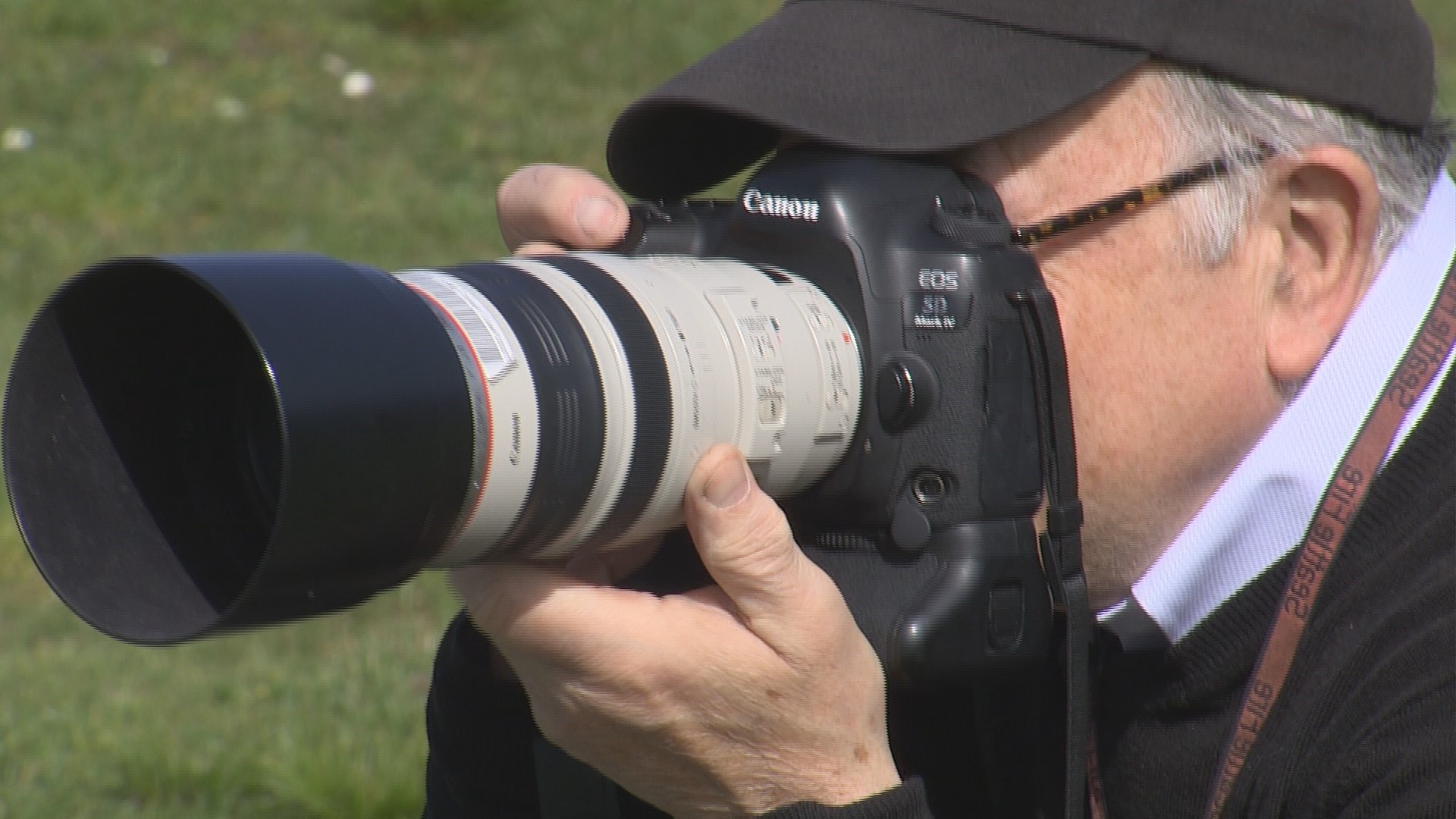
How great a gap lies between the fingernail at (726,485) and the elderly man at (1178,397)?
0.10 metres

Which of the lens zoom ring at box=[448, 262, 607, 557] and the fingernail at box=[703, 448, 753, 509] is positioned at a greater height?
the lens zoom ring at box=[448, 262, 607, 557]

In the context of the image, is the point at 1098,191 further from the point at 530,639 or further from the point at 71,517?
the point at 71,517

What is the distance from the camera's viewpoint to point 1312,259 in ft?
5.21

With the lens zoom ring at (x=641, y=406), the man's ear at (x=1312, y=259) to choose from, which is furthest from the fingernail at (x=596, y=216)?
the man's ear at (x=1312, y=259)

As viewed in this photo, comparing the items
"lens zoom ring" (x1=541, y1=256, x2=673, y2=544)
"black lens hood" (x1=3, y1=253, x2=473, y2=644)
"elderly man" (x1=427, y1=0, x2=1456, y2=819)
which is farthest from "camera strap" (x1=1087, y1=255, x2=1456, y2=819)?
"black lens hood" (x1=3, y1=253, x2=473, y2=644)

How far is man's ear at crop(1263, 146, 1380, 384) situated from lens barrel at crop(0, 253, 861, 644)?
500 millimetres

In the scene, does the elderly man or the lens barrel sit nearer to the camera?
the lens barrel

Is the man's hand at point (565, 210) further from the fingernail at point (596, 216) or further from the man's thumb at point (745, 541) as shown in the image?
the man's thumb at point (745, 541)

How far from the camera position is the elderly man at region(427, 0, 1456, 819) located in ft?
4.67

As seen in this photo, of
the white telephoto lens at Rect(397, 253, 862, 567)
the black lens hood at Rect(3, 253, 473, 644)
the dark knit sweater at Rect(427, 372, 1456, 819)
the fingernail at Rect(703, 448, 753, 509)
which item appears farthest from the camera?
the dark knit sweater at Rect(427, 372, 1456, 819)

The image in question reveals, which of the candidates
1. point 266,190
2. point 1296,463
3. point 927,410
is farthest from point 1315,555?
point 266,190

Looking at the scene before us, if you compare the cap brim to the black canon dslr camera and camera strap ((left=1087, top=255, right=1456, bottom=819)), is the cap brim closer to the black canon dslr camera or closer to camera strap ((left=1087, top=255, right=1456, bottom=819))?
the black canon dslr camera

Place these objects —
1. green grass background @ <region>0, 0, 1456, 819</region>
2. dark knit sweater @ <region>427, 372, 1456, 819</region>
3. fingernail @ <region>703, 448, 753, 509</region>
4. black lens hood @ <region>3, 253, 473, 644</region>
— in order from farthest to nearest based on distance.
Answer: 1. green grass background @ <region>0, 0, 1456, 819</region>
2. dark knit sweater @ <region>427, 372, 1456, 819</region>
3. fingernail @ <region>703, 448, 753, 509</region>
4. black lens hood @ <region>3, 253, 473, 644</region>

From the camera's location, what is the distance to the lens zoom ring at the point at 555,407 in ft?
4.00
